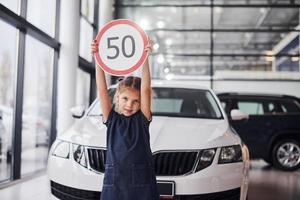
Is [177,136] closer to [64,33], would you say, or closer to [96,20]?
[64,33]

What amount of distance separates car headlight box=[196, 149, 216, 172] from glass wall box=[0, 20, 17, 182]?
137 inches

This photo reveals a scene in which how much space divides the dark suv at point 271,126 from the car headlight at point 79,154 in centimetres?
434

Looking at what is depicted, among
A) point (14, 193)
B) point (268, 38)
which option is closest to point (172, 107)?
point (14, 193)

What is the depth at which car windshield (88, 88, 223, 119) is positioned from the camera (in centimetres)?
393

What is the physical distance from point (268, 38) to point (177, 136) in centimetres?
904

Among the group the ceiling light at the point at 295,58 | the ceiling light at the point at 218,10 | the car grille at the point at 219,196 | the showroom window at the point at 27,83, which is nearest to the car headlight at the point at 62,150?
the car grille at the point at 219,196

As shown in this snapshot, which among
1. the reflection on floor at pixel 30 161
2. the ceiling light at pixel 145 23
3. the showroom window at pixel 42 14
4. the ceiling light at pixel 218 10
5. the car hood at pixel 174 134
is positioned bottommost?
the reflection on floor at pixel 30 161

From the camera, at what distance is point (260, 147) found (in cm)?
700

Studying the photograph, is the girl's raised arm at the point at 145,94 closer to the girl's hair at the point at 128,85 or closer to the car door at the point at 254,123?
the girl's hair at the point at 128,85

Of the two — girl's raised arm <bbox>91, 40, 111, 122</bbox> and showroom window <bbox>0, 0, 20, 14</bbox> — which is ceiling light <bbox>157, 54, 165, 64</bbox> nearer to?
showroom window <bbox>0, 0, 20, 14</bbox>

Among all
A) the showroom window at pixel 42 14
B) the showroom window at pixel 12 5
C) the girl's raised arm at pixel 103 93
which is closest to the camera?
the girl's raised arm at pixel 103 93

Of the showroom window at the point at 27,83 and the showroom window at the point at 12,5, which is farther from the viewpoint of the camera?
the showroom window at the point at 27,83

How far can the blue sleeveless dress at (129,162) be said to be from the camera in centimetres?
196

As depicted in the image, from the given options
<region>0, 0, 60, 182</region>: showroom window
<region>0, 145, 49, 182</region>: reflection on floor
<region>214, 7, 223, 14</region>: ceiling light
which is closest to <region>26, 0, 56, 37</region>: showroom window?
<region>0, 0, 60, 182</region>: showroom window
